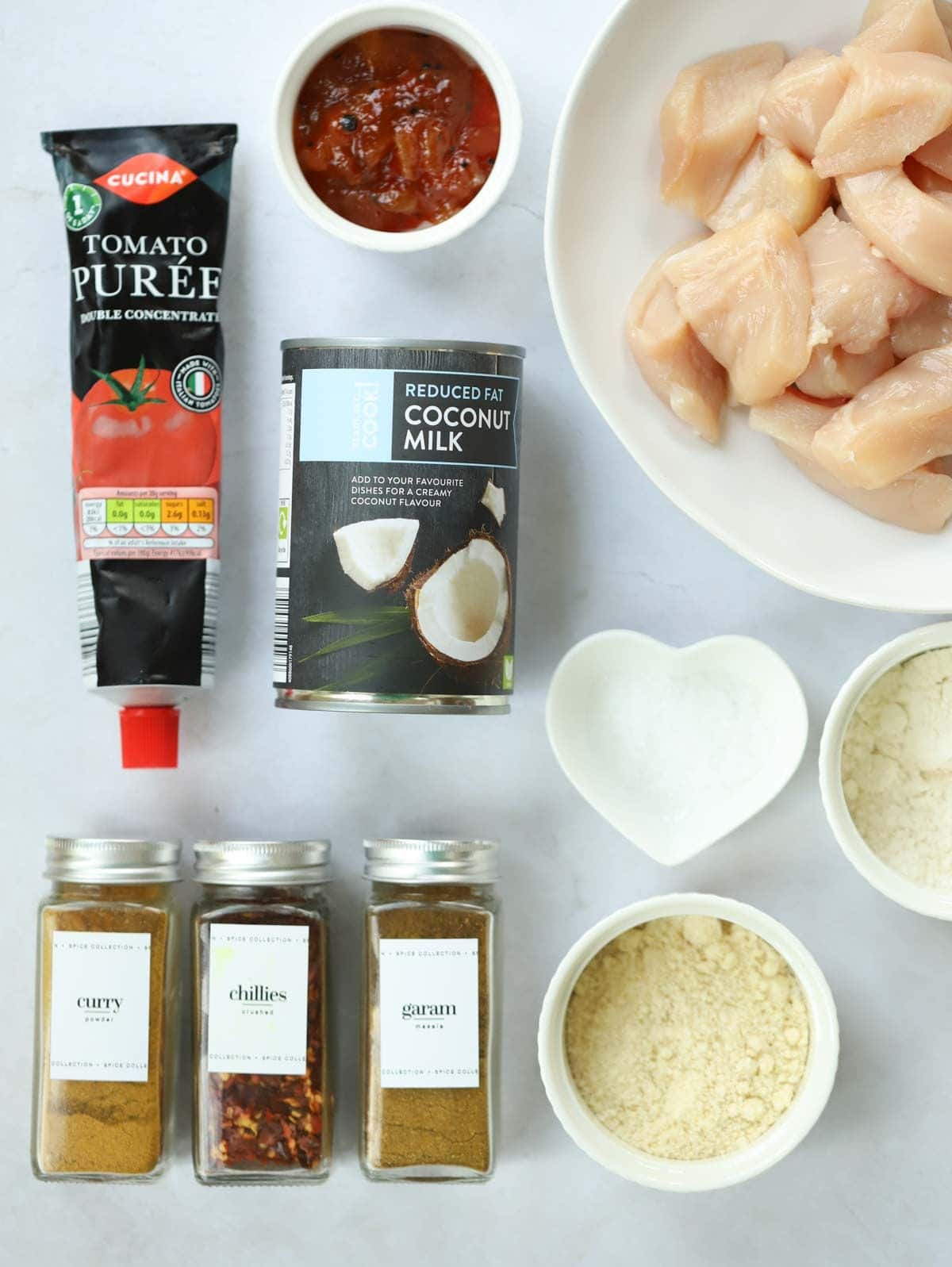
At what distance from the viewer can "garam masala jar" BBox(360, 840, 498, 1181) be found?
1.22 metres

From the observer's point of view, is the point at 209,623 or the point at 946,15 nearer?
the point at 946,15

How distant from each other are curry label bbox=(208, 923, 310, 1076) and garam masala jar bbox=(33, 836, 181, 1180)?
8 cm

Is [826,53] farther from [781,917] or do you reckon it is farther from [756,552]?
[781,917]

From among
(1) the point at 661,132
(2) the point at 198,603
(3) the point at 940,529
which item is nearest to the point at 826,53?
(1) the point at 661,132

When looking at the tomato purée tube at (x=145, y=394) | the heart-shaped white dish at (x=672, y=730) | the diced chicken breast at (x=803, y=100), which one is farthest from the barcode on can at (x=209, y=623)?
the diced chicken breast at (x=803, y=100)

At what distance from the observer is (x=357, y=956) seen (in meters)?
1.36

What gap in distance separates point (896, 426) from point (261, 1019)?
81cm

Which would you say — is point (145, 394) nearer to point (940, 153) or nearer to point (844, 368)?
point (844, 368)

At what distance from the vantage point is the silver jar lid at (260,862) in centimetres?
123

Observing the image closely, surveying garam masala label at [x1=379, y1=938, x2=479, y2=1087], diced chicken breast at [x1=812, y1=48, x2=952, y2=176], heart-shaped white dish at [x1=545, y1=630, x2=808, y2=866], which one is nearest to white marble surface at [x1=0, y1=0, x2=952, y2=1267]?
heart-shaped white dish at [x1=545, y1=630, x2=808, y2=866]

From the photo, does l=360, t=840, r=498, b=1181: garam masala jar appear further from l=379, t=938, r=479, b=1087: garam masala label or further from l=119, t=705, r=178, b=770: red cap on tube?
l=119, t=705, r=178, b=770: red cap on tube

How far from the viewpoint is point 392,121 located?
1213 millimetres

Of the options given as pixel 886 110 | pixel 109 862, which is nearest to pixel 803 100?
pixel 886 110

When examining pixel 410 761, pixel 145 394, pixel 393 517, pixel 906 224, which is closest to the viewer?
pixel 906 224
